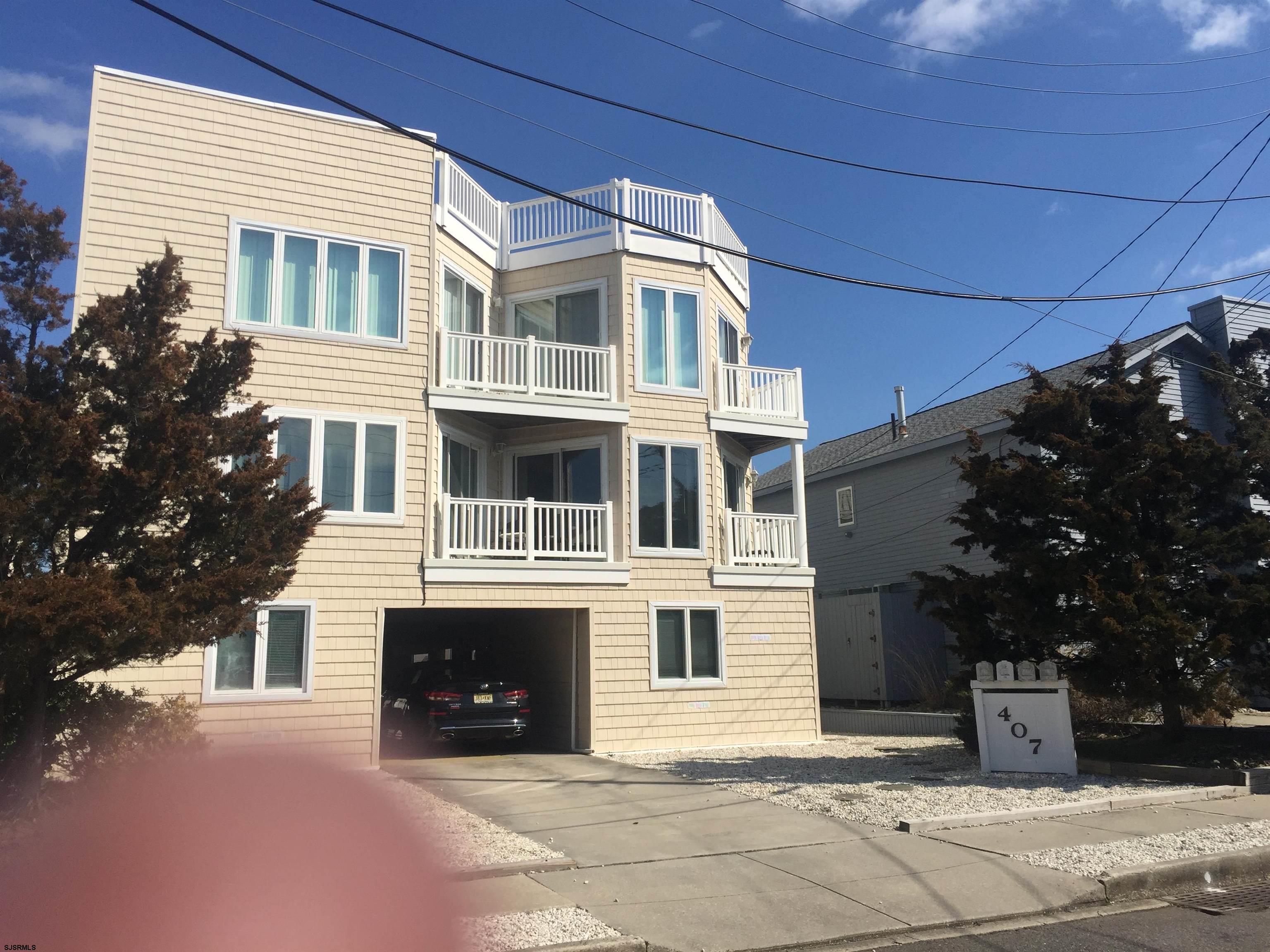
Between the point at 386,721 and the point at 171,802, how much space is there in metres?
8.70

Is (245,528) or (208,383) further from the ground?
(208,383)

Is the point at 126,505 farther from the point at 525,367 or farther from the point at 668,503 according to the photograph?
the point at 668,503

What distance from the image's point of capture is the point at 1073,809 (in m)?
9.66

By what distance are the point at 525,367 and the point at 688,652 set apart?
5324 mm

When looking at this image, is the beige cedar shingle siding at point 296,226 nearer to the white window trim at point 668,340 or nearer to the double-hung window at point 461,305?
the double-hung window at point 461,305

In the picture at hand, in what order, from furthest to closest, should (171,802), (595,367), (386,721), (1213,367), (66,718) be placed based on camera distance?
(1213,367) < (595,367) < (386,721) < (66,718) < (171,802)

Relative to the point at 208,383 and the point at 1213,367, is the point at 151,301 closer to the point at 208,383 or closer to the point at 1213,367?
the point at 208,383

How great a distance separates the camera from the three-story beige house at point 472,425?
44.9ft

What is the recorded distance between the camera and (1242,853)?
793cm

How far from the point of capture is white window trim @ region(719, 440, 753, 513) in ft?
56.3

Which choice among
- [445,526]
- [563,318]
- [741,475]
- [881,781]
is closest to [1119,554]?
[881,781]

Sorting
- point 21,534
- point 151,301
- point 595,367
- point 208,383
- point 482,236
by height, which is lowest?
point 21,534

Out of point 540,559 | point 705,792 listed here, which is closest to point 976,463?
point 705,792

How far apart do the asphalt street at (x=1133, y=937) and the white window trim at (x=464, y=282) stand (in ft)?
38.1
